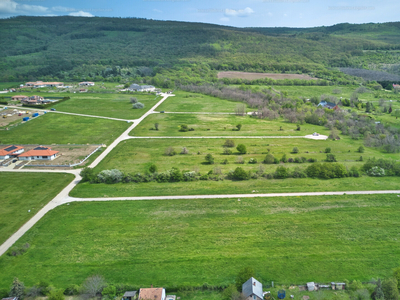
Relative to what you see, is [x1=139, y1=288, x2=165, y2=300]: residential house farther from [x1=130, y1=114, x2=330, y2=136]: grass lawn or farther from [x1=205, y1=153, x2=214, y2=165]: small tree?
[x1=130, y1=114, x2=330, y2=136]: grass lawn

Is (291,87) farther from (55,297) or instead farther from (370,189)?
(55,297)

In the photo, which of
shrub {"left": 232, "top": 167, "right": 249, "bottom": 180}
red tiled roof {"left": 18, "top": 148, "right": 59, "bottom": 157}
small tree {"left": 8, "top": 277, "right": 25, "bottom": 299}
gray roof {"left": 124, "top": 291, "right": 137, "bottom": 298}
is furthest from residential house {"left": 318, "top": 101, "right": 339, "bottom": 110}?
small tree {"left": 8, "top": 277, "right": 25, "bottom": 299}

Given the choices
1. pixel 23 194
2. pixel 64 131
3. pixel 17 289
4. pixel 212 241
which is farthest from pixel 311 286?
pixel 64 131

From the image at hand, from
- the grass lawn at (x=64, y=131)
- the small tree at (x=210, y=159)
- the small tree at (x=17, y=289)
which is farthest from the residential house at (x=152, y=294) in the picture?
the grass lawn at (x=64, y=131)

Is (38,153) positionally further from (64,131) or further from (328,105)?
(328,105)

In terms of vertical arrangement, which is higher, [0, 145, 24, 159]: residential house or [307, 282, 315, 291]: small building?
[0, 145, 24, 159]: residential house

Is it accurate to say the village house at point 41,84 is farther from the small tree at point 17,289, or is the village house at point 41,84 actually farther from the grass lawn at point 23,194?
the small tree at point 17,289
